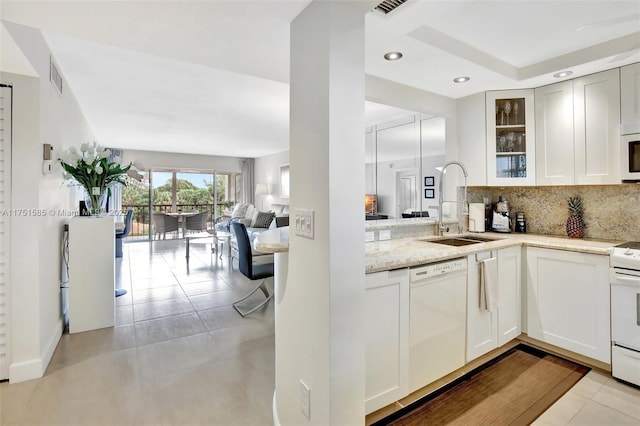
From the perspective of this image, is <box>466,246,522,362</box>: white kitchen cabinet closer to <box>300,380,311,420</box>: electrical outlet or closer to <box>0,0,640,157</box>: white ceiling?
<box>300,380,311,420</box>: electrical outlet

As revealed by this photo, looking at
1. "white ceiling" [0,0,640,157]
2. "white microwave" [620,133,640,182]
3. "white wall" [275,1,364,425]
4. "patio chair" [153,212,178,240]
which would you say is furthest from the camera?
"patio chair" [153,212,178,240]

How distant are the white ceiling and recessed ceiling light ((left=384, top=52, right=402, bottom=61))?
0.04 meters

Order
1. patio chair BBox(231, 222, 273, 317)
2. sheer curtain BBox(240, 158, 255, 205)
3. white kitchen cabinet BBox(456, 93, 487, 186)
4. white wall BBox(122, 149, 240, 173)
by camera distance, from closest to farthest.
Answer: white kitchen cabinet BBox(456, 93, 487, 186), patio chair BBox(231, 222, 273, 317), white wall BBox(122, 149, 240, 173), sheer curtain BBox(240, 158, 255, 205)

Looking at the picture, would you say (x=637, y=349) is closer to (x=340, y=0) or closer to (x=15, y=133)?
(x=340, y=0)

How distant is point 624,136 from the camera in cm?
235

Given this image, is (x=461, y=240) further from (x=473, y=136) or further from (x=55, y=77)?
(x=55, y=77)

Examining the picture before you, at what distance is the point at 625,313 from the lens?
211 centimetres

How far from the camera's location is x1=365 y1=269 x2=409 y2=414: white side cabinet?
5.55 ft


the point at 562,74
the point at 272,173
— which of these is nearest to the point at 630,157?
the point at 562,74

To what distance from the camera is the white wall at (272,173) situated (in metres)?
8.30

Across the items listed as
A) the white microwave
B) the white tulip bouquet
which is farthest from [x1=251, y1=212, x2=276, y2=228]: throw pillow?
the white microwave

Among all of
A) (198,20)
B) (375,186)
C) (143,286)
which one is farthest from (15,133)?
(375,186)

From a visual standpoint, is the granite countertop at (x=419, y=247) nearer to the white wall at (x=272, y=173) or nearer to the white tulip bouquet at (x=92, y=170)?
the white tulip bouquet at (x=92, y=170)

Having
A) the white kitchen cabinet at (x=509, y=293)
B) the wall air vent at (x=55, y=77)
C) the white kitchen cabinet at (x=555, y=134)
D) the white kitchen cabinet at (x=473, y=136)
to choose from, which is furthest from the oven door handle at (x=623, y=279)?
the wall air vent at (x=55, y=77)
